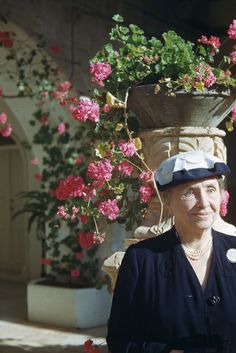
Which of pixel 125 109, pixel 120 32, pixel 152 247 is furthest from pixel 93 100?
pixel 152 247

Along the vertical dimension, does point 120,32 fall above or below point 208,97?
above

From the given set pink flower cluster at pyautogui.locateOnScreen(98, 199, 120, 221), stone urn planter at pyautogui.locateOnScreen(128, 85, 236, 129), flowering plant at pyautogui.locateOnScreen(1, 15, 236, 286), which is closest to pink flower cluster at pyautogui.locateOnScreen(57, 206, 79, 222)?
flowering plant at pyautogui.locateOnScreen(1, 15, 236, 286)

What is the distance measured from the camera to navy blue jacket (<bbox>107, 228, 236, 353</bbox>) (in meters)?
1.67

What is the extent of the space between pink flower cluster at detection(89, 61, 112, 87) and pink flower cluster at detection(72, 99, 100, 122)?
4.6 inches

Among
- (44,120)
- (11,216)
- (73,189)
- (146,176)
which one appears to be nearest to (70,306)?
(44,120)

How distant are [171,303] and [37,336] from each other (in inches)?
139

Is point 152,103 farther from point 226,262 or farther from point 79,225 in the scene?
point 79,225

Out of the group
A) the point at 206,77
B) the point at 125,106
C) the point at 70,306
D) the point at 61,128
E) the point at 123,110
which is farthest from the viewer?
the point at 61,128

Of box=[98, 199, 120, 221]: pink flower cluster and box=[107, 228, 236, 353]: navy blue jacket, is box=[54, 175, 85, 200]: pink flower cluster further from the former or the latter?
box=[107, 228, 236, 353]: navy blue jacket

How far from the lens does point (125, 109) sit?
117 inches

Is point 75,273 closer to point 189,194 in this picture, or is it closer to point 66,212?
point 66,212

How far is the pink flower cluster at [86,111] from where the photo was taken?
9.57 ft

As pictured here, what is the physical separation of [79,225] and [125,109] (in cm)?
277

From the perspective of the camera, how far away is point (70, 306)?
5.31m
